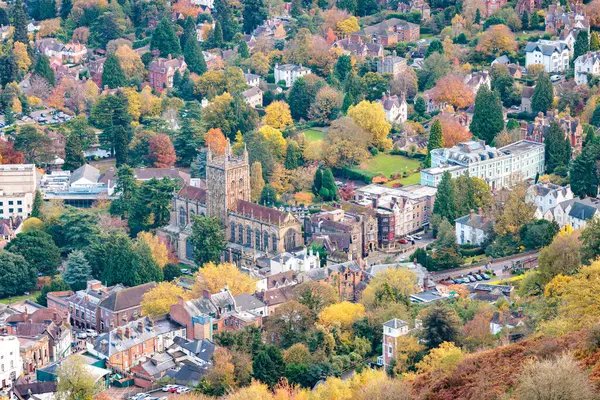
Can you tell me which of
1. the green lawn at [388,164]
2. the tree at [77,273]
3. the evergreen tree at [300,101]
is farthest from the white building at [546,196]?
the evergreen tree at [300,101]

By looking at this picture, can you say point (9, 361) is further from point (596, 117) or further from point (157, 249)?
point (596, 117)

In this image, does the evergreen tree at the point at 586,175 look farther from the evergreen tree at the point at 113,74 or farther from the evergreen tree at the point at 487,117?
the evergreen tree at the point at 113,74

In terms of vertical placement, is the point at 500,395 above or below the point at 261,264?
above

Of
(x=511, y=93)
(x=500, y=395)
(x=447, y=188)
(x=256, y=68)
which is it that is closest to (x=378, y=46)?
(x=256, y=68)

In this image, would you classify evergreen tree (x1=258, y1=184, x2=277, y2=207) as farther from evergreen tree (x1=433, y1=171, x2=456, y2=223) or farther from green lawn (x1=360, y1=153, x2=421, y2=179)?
evergreen tree (x1=433, y1=171, x2=456, y2=223)

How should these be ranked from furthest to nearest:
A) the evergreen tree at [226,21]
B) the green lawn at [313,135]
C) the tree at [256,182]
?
the evergreen tree at [226,21] → the green lawn at [313,135] → the tree at [256,182]

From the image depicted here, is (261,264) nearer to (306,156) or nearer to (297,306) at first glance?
(297,306)
